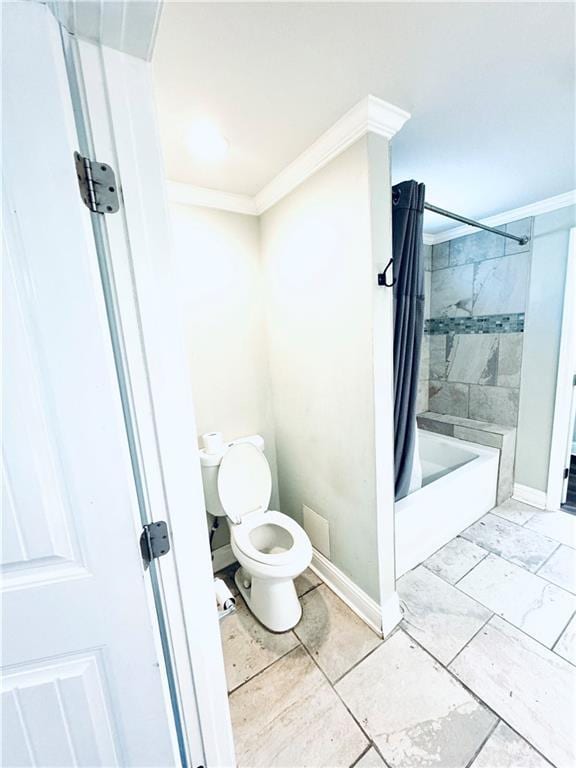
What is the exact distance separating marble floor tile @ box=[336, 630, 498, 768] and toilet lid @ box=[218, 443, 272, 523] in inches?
34.7

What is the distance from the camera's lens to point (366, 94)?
1114mm

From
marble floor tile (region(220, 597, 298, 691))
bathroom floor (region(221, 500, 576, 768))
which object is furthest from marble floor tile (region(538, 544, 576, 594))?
marble floor tile (region(220, 597, 298, 691))

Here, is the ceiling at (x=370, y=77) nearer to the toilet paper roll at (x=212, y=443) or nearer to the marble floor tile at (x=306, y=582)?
the toilet paper roll at (x=212, y=443)

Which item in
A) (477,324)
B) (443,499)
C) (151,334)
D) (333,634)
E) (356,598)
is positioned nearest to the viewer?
(151,334)

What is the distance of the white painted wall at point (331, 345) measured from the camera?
4.33 feet

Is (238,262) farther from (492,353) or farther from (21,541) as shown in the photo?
(492,353)

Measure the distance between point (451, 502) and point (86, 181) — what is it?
242cm

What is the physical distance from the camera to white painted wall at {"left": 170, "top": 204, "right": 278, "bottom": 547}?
1.76 meters

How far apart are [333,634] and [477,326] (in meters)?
2.53

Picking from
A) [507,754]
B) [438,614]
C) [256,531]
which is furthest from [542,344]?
[256,531]

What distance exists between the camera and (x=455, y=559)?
6.43ft

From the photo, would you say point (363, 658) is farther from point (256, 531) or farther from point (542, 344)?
point (542, 344)

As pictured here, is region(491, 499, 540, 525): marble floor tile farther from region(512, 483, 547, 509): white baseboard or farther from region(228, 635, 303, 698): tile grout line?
region(228, 635, 303, 698): tile grout line

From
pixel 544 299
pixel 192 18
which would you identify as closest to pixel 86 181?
pixel 192 18
